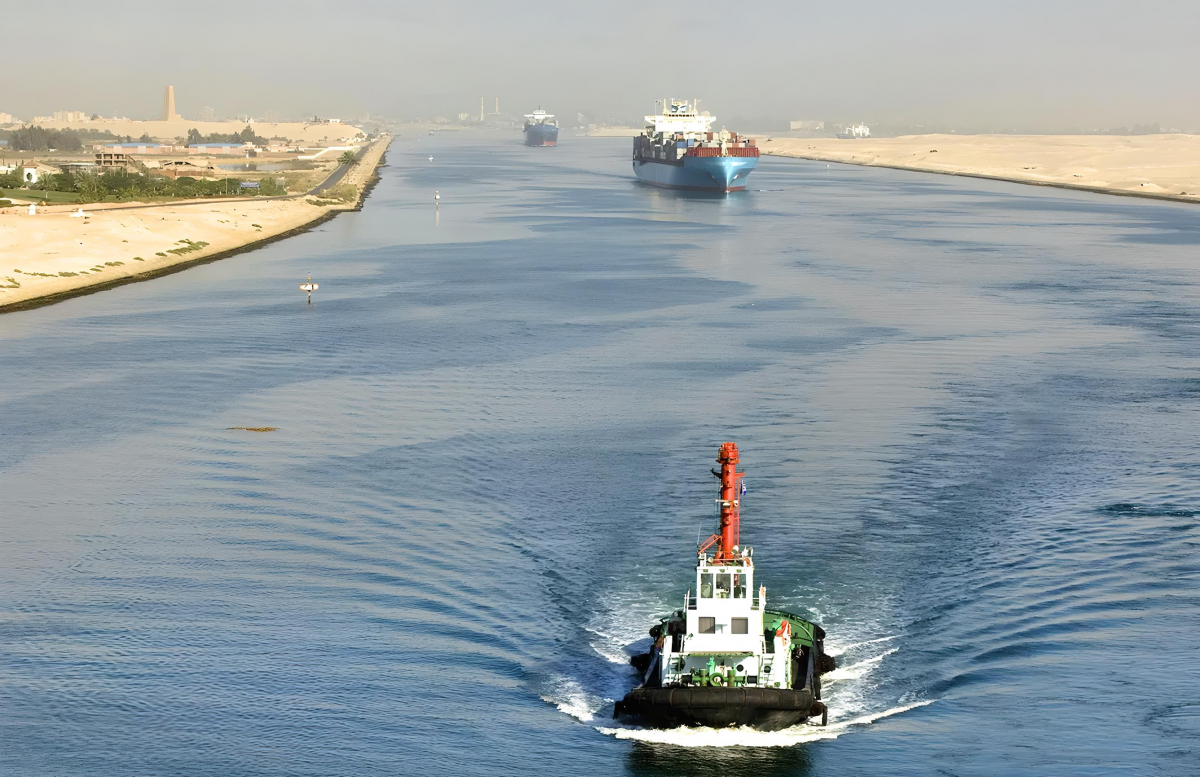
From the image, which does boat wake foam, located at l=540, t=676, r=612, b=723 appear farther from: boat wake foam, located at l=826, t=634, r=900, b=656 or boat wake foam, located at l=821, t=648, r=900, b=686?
boat wake foam, located at l=826, t=634, r=900, b=656

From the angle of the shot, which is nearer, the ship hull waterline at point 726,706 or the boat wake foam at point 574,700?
the ship hull waterline at point 726,706

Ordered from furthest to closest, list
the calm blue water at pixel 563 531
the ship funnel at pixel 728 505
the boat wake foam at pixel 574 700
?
the boat wake foam at pixel 574 700
the ship funnel at pixel 728 505
the calm blue water at pixel 563 531

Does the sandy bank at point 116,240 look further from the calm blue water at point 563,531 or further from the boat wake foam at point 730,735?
the boat wake foam at point 730,735

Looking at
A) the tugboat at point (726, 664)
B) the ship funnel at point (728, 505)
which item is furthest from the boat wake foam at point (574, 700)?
the ship funnel at point (728, 505)

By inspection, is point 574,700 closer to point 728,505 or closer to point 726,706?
point 726,706

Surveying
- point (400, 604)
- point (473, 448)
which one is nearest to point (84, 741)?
point (400, 604)

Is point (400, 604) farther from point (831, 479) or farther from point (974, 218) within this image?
point (974, 218)

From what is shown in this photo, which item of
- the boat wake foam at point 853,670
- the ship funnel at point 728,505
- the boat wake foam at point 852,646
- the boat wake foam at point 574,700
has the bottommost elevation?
the boat wake foam at point 574,700
